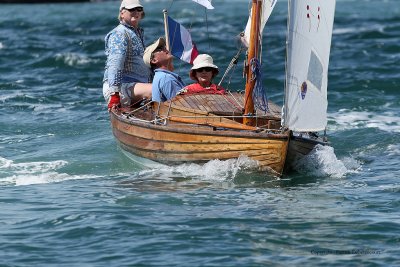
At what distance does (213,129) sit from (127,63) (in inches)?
117

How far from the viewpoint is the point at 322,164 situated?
565 inches

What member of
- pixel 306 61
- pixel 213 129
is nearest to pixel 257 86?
pixel 213 129

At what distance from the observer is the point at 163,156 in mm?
14539

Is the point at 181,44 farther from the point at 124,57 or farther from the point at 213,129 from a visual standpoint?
the point at 213,129

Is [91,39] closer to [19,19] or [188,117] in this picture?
[19,19]

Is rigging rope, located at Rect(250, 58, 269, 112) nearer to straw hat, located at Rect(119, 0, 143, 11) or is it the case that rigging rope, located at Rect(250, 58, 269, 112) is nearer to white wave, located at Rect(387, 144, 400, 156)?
straw hat, located at Rect(119, 0, 143, 11)

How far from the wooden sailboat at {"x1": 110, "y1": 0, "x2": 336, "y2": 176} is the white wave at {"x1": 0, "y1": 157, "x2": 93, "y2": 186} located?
3.57 ft

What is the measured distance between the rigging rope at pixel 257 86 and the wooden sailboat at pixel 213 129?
0.04m

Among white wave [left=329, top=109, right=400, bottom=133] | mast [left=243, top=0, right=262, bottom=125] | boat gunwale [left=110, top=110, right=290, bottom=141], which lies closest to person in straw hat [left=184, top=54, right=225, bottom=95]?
mast [left=243, top=0, right=262, bottom=125]

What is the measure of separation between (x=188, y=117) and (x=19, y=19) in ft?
109

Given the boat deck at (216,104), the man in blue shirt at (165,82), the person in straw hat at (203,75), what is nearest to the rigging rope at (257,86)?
the boat deck at (216,104)

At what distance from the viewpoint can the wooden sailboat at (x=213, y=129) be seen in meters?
13.5

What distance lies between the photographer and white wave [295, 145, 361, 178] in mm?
14102

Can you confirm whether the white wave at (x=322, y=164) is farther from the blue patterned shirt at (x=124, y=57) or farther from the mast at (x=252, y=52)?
the blue patterned shirt at (x=124, y=57)
